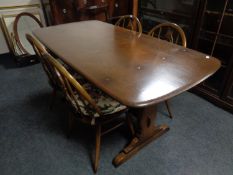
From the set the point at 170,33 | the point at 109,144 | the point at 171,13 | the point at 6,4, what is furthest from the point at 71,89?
the point at 6,4

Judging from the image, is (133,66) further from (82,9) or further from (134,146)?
(82,9)

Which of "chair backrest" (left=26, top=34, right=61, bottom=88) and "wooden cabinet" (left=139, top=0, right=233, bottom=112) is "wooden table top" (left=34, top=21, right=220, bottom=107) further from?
"wooden cabinet" (left=139, top=0, right=233, bottom=112)

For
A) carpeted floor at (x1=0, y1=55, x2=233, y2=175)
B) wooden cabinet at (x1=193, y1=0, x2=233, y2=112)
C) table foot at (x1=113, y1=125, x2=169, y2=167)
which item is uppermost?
wooden cabinet at (x1=193, y1=0, x2=233, y2=112)

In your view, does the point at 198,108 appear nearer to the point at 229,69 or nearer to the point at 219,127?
the point at 219,127

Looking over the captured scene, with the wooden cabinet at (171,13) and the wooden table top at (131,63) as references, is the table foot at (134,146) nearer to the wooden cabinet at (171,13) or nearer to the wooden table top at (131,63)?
the wooden table top at (131,63)

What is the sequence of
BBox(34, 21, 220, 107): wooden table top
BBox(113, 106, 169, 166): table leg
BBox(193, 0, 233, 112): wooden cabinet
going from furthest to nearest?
BBox(193, 0, 233, 112): wooden cabinet, BBox(113, 106, 169, 166): table leg, BBox(34, 21, 220, 107): wooden table top

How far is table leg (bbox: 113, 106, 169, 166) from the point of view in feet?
4.61

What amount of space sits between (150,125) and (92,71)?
711 millimetres

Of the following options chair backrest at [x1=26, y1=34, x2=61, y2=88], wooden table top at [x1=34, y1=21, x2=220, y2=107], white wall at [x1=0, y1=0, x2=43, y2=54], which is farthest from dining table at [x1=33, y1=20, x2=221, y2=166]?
white wall at [x1=0, y1=0, x2=43, y2=54]

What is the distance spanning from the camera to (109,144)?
5.23ft

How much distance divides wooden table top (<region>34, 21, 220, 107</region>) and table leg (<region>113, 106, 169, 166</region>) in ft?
1.23

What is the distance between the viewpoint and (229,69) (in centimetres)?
185

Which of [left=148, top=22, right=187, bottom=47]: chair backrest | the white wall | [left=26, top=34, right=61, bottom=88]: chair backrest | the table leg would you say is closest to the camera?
[left=26, top=34, right=61, bottom=88]: chair backrest

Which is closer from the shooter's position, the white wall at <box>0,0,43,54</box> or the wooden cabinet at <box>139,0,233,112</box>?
the wooden cabinet at <box>139,0,233,112</box>
